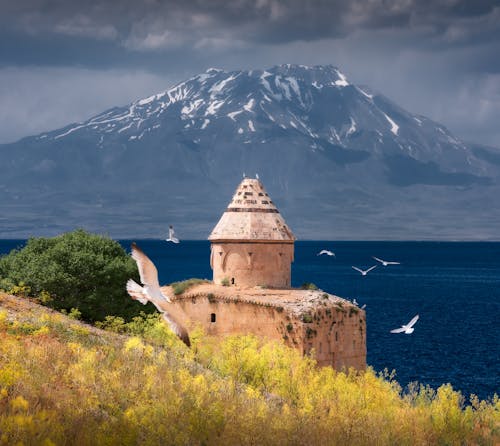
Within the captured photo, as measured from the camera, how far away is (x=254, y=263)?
4691 centimetres

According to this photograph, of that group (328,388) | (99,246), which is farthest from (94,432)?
(99,246)

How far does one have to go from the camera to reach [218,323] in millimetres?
44125

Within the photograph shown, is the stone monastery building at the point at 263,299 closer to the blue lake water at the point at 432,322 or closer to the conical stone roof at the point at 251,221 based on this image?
the conical stone roof at the point at 251,221

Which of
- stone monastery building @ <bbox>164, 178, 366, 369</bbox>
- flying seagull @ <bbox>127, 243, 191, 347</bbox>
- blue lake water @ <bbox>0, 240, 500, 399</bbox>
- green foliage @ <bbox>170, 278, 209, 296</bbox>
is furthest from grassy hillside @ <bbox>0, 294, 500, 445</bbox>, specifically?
blue lake water @ <bbox>0, 240, 500, 399</bbox>

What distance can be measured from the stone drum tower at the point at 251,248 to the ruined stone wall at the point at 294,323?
290 centimetres

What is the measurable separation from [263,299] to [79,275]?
9633 mm

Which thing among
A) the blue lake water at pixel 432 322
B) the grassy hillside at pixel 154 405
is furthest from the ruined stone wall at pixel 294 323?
the blue lake water at pixel 432 322

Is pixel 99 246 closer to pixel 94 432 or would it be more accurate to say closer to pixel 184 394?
pixel 184 394

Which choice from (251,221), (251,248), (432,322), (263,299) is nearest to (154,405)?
(263,299)

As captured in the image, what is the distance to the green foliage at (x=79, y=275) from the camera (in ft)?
146

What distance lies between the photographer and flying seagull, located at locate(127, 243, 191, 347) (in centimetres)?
2111

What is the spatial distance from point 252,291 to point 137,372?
22557mm

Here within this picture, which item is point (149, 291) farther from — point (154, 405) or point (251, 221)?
point (251, 221)

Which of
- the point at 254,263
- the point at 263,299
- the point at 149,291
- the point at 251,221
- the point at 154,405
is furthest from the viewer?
the point at 251,221
